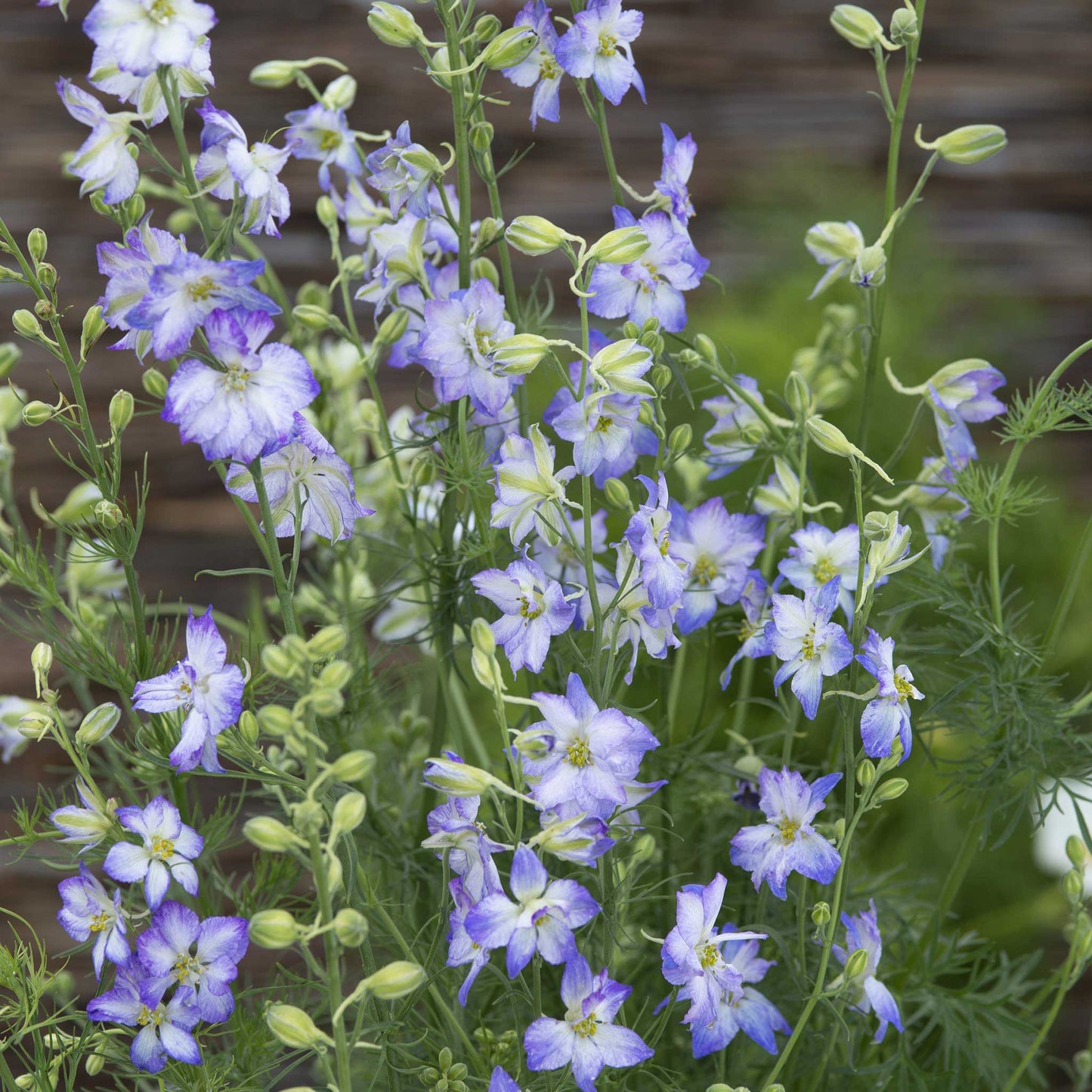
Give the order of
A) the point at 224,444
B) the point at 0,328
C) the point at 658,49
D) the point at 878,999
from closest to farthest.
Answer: the point at 224,444
the point at 878,999
the point at 0,328
the point at 658,49

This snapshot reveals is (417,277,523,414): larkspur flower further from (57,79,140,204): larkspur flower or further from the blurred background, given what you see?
the blurred background

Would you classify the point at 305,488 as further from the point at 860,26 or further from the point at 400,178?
the point at 860,26

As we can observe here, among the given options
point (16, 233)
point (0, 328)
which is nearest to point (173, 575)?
point (0, 328)

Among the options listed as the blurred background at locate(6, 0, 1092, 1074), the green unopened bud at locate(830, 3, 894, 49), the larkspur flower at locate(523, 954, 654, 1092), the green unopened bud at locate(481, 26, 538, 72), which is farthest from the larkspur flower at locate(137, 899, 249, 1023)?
the blurred background at locate(6, 0, 1092, 1074)

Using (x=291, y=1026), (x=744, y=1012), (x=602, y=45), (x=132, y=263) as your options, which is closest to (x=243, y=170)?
(x=132, y=263)

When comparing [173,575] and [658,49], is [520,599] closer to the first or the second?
[173,575]

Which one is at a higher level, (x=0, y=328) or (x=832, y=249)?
(x=832, y=249)

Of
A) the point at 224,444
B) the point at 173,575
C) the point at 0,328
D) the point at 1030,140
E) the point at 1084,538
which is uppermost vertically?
the point at 224,444
